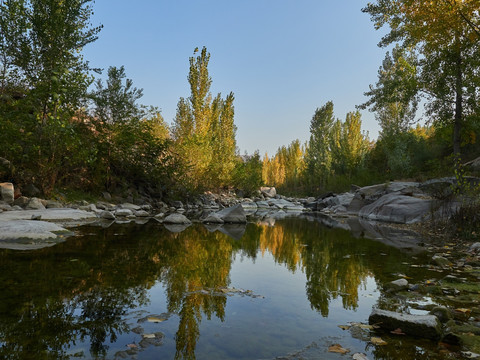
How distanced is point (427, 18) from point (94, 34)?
472 inches

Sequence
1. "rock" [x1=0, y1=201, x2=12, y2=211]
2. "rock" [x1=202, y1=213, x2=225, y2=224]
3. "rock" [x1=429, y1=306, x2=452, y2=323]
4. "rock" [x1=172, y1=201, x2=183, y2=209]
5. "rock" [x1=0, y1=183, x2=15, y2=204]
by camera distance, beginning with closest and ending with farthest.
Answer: "rock" [x1=429, y1=306, x2=452, y2=323] < "rock" [x1=0, y1=201, x2=12, y2=211] < "rock" [x1=0, y1=183, x2=15, y2=204] < "rock" [x1=202, y1=213, x2=225, y2=224] < "rock" [x1=172, y1=201, x2=183, y2=209]

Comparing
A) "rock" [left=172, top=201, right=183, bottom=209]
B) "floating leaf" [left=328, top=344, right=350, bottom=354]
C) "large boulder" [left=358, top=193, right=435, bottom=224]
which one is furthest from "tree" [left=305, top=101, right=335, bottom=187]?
"floating leaf" [left=328, top=344, right=350, bottom=354]

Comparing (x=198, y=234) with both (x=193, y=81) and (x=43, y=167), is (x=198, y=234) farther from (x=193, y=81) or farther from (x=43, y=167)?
(x=193, y=81)

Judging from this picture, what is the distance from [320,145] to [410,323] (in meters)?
36.8

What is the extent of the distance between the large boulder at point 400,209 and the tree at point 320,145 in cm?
2127

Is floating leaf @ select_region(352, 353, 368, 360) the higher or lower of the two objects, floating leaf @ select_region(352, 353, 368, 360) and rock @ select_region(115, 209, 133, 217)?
the lower

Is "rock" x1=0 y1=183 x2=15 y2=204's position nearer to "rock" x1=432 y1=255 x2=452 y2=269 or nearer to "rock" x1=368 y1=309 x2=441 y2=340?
→ "rock" x1=368 y1=309 x2=441 y2=340

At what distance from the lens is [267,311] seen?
2.68 meters

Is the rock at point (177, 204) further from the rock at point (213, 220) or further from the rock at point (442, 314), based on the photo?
the rock at point (442, 314)

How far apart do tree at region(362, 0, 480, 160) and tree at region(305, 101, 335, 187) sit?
22.9 metres

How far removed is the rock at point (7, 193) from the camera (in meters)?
8.96

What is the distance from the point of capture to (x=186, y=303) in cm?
272

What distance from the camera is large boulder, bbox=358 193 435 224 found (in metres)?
11.1

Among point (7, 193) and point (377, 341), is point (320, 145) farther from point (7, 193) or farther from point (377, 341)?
point (377, 341)
